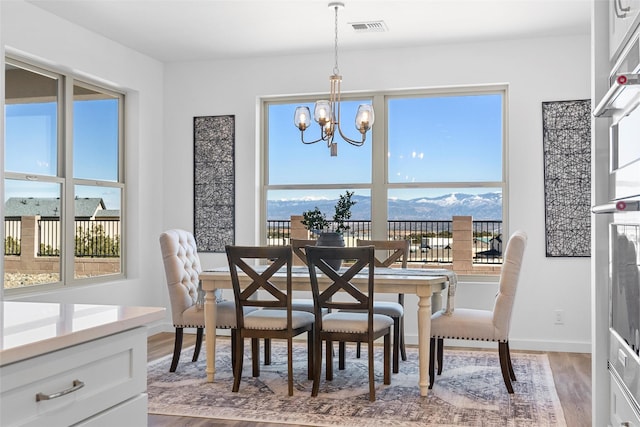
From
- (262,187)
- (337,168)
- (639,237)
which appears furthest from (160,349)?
(639,237)

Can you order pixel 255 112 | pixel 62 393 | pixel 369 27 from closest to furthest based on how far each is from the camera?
pixel 62 393 < pixel 369 27 < pixel 255 112

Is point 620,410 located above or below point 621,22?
below

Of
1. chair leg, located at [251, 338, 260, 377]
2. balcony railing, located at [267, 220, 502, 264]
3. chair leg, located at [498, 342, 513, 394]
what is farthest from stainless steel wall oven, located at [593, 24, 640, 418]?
balcony railing, located at [267, 220, 502, 264]

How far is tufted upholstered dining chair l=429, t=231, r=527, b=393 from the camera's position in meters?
4.03

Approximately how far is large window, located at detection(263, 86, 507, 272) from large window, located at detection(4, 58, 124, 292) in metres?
1.51

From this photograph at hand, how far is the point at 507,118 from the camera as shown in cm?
573

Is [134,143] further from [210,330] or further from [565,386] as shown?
[565,386]

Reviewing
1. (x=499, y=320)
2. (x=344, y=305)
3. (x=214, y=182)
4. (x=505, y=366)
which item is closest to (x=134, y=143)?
(x=214, y=182)

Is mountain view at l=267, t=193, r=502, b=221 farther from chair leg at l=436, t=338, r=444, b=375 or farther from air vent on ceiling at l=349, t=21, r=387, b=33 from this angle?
chair leg at l=436, t=338, r=444, b=375

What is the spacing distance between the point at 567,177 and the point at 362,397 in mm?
2762

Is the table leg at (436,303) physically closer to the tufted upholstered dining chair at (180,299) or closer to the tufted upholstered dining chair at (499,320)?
the tufted upholstered dining chair at (499,320)

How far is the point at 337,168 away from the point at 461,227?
4.24 feet

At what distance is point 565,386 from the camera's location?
4340mm

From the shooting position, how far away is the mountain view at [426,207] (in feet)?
19.2
